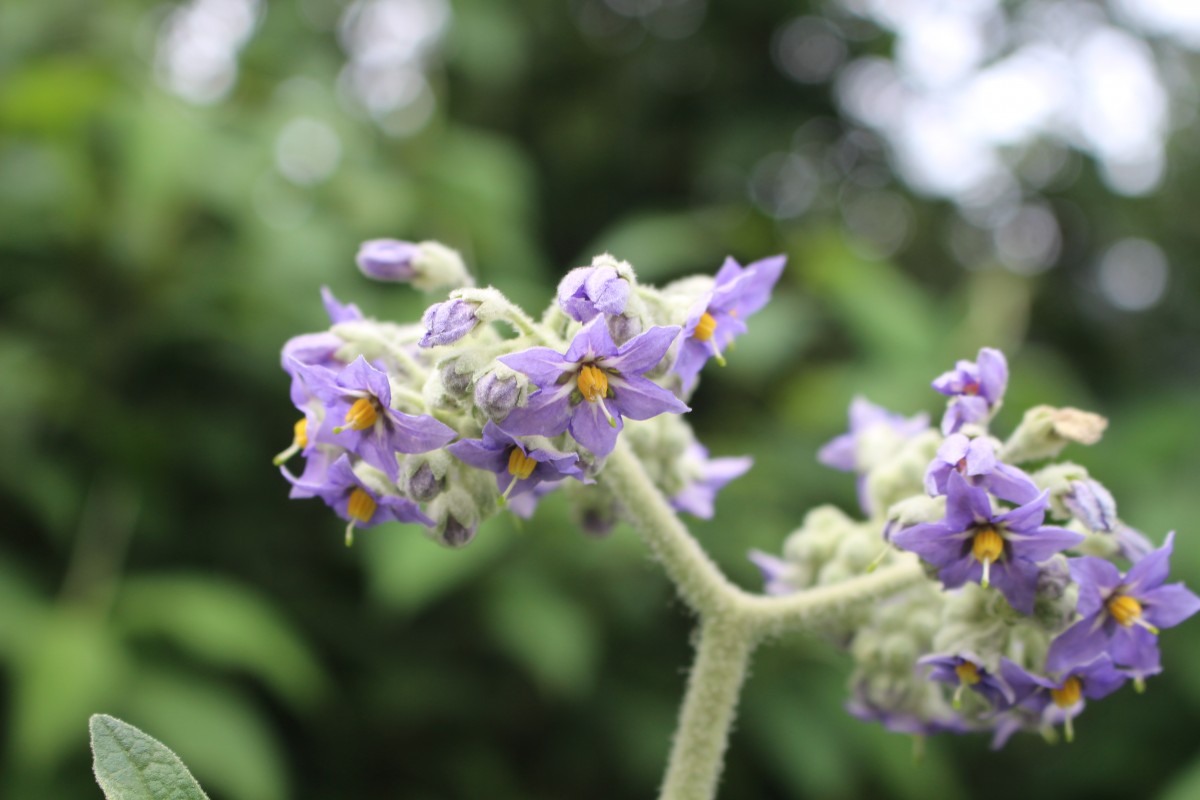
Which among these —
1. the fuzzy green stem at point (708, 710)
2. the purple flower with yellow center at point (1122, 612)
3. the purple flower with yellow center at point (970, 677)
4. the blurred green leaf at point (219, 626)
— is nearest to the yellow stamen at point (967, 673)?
the purple flower with yellow center at point (970, 677)

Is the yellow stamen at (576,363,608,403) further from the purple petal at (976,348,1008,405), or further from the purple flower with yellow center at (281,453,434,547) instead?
the purple petal at (976,348,1008,405)

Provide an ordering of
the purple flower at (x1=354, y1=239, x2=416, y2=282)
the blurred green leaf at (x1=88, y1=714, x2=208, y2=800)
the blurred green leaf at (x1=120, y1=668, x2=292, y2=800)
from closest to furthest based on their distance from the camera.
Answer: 1. the blurred green leaf at (x1=88, y1=714, x2=208, y2=800)
2. the purple flower at (x1=354, y1=239, x2=416, y2=282)
3. the blurred green leaf at (x1=120, y1=668, x2=292, y2=800)

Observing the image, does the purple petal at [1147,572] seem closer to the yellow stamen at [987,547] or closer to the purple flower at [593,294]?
the yellow stamen at [987,547]

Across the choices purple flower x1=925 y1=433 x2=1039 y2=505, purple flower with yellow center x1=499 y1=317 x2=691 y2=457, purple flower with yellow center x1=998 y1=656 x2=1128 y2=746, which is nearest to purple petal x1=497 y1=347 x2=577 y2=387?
purple flower with yellow center x1=499 y1=317 x2=691 y2=457

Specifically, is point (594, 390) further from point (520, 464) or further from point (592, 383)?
point (520, 464)

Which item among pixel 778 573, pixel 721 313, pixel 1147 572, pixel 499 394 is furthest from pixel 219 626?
pixel 1147 572

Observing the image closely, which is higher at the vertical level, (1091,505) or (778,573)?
(1091,505)

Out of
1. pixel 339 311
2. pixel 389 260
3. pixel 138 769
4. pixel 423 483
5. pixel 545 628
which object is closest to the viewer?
pixel 138 769
